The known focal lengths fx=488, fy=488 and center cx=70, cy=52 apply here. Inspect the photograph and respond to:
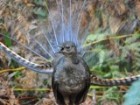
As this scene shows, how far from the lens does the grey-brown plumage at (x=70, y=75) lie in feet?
7.14

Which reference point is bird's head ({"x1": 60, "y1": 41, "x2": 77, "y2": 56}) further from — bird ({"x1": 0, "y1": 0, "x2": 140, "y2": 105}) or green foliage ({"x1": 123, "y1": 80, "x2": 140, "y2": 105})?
green foliage ({"x1": 123, "y1": 80, "x2": 140, "y2": 105})

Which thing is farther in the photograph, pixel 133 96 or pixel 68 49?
pixel 68 49

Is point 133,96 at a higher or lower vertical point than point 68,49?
lower

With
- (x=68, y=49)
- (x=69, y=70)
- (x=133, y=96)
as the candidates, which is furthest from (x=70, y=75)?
(x=133, y=96)

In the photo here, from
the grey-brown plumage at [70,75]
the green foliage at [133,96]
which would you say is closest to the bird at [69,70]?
the grey-brown plumage at [70,75]

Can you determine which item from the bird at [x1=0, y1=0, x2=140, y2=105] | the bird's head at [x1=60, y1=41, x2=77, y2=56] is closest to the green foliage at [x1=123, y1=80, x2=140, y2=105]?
the bird at [x1=0, y1=0, x2=140, y2=105]

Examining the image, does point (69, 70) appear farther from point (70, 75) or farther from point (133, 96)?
point (133, 96)

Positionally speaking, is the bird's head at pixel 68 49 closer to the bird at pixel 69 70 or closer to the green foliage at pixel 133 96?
the bird at pixel 69 70

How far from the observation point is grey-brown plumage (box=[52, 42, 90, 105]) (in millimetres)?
2176

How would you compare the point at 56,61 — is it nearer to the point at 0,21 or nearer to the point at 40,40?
the point at 40,40

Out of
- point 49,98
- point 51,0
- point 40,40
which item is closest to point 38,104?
point 49,98

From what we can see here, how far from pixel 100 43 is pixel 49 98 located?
0.54m

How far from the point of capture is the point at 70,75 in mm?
2197

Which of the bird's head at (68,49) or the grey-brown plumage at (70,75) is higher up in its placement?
Result: the bird's head at (68,49)
